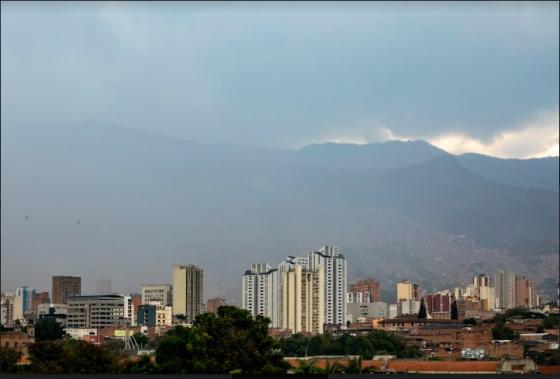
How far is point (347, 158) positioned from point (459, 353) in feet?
16.1

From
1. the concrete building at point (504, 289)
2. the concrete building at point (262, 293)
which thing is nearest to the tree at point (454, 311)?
the concrete building at point (504, 289)

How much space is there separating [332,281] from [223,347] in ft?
24.2

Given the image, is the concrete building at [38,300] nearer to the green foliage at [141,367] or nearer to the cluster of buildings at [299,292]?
the cluster of buildings at [299,292]

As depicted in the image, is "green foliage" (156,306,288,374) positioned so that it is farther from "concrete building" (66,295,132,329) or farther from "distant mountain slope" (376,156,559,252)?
"distant mountain slope" (376,156,559,252)

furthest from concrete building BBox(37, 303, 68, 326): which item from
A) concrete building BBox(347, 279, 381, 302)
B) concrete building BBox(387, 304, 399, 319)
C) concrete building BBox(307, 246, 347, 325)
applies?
concrete building BBox(387, 304, 399, 319)

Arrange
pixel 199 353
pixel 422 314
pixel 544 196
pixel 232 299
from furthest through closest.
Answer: pixel 544 196, pixel 422 314, pixel 232 299, pixel 199 353

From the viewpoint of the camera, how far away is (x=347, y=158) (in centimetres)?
1777

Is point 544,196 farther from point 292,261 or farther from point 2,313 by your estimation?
point 2,313

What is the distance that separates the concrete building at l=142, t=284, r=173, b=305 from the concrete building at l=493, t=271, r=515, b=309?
6.09 m

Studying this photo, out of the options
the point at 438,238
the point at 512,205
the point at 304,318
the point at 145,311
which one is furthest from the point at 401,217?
the point at 145,311

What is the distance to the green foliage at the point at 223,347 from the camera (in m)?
8.94

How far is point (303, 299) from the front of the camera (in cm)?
1573

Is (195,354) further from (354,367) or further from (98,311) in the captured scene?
(98,311)

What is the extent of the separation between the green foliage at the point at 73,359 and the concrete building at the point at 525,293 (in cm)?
914
